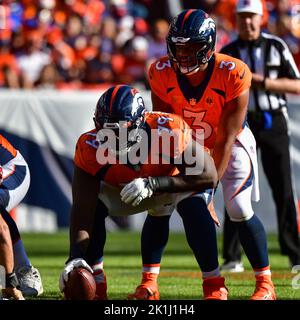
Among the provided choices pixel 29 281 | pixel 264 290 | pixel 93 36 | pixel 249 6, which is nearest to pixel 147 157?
pixel 264 290

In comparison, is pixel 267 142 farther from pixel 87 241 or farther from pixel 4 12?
pixel 4 12

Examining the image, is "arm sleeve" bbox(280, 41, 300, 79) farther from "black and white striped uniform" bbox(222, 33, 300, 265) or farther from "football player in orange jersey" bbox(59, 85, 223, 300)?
"football player in orange jersey" bbox(59, 85, 223, 300)

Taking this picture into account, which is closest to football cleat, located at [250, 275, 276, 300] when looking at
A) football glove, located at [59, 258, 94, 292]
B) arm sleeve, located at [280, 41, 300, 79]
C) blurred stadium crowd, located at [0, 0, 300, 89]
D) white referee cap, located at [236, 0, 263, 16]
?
football glove, located at [59, 258, 94, 292]

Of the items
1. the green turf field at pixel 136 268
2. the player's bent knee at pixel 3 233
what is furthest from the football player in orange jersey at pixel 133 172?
the green turf field at pixel 136 268

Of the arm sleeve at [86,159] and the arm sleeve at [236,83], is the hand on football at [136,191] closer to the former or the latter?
the arm sleeve at [86,159]

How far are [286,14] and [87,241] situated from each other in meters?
8.71

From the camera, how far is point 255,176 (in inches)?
212

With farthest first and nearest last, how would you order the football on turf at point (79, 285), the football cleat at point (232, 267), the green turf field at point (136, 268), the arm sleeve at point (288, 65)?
the football cleat at point (232, 267) → the arm sleeve at point (288, 65) → the green turf field at point (136, 268) → the football on turf at point (79, 285)

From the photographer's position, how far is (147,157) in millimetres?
4906

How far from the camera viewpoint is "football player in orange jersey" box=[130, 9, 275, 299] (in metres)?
5.14

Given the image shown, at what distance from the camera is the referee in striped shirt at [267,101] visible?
689 cm

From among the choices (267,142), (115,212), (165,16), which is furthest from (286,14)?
(115,212)

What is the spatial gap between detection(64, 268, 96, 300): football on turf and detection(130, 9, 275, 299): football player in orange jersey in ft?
1.93

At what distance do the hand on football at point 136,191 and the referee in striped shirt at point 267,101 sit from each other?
2.44 m
